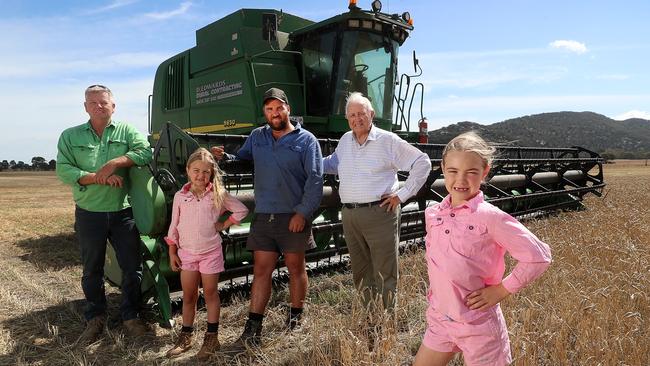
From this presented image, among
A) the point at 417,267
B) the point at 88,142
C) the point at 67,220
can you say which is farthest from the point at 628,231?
the point at 67,220

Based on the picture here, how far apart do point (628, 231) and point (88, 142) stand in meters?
5.63

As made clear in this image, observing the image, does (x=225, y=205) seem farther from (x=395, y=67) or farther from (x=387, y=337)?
(x=395, y=67)

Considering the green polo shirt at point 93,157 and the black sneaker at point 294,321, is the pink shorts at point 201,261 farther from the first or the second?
the green polo shirt at point 93,157

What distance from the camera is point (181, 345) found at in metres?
3.21

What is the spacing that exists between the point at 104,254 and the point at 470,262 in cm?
282

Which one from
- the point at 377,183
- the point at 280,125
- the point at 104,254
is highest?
the point at 280,125

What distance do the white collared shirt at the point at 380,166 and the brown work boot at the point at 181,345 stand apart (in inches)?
55.0

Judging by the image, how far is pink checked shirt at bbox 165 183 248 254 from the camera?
3150mm

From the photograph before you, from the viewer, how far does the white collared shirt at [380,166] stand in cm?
304

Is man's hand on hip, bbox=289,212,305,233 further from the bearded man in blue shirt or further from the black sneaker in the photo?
the black sneaker

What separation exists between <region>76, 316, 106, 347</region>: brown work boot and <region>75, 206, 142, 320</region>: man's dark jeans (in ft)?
0.16

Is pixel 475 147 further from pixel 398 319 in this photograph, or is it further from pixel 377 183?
pixel 398 319

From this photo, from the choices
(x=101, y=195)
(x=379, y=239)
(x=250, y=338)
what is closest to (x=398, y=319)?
(x=379, y=239)

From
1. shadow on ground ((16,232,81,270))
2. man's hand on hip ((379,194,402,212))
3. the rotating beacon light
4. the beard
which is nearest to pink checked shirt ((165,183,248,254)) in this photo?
the beard
